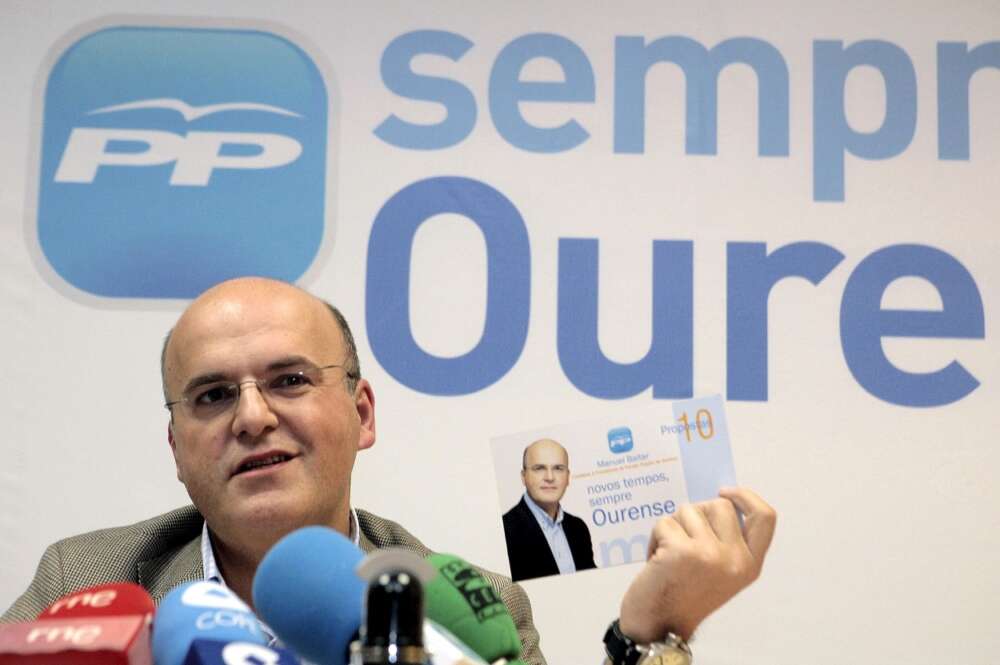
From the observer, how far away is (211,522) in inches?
87.0

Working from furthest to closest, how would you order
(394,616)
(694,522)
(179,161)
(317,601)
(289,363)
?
(179,161)
(289,363)
(694,522)
(317,601)
(394,616)

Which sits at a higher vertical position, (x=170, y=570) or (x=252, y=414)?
(x=252, y=414)

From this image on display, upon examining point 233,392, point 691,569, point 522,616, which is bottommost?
point 522,616

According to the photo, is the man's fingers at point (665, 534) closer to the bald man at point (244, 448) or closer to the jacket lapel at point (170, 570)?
the bald man at point (244, 448)

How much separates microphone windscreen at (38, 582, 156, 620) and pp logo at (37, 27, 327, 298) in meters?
1.71

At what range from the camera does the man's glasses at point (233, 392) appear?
7.20 feet

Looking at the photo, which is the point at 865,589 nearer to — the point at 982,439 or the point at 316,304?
the point at 982,439

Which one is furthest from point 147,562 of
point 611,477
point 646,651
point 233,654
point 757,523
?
point 233,654

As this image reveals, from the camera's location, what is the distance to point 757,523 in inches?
69.3

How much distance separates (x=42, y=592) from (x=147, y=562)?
20 centimetres

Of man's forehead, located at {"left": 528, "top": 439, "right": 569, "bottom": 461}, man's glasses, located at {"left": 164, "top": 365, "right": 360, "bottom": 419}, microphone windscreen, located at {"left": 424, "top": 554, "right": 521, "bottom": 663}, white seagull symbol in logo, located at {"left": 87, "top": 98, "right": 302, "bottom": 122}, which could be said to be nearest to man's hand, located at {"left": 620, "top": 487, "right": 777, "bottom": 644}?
man's forehead, located at {"left": 528, "top": 439, "right": 569, "bottom": 461}

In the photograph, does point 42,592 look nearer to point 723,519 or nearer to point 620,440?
point 620,440

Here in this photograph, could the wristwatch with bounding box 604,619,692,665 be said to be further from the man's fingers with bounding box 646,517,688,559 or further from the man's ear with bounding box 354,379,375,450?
the man's ear with bounding box 354,379,375,450

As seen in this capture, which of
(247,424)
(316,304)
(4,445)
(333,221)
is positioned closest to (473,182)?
(333,221)
